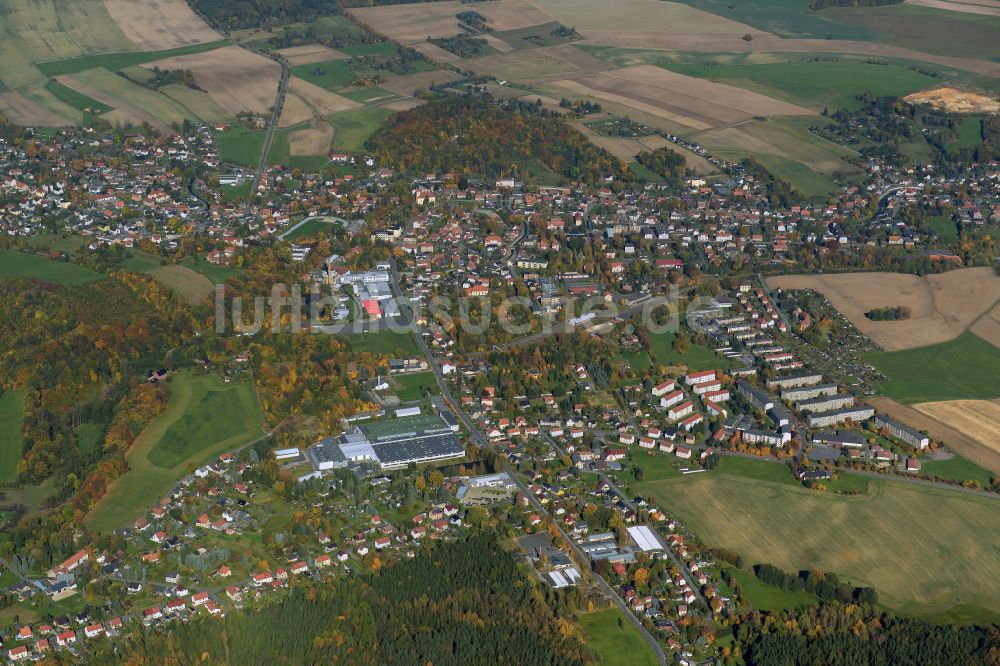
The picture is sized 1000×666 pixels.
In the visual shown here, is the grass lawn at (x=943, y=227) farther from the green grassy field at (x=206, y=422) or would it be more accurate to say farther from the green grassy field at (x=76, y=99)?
the green grassy field at (x=76, y=99)

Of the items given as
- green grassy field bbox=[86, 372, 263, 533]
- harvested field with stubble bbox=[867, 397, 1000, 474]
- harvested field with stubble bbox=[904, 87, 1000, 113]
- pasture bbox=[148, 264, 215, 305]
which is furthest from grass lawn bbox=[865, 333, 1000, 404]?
harvested field with stubble bbox=[904, 87, 1000, 113]

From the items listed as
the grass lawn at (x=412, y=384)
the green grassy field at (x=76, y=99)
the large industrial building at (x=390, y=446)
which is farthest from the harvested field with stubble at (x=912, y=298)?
the green grassy field at (x=76, y=99)

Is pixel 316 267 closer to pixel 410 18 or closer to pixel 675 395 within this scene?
pixel 675 395

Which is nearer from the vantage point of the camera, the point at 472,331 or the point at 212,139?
the point at 472,331

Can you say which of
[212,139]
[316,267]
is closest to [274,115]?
[212,139]

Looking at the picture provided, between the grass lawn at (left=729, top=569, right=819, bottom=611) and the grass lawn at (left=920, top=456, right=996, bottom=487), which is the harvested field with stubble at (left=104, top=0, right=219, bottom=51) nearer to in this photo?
the grass lawn at (left=920, top=456, right=996, bottom=487)
